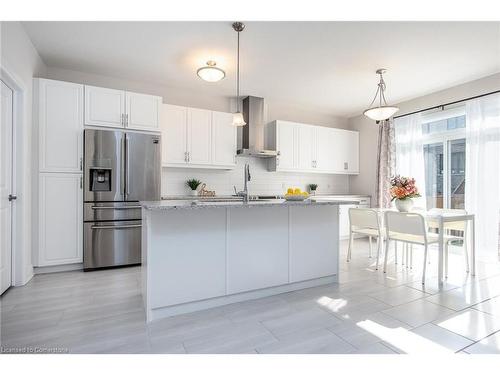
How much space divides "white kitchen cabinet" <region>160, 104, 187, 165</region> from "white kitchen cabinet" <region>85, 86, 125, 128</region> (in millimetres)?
684

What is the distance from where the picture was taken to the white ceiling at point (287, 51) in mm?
2779

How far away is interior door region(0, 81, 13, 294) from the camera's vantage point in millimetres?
2545

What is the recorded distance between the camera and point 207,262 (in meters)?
2.26

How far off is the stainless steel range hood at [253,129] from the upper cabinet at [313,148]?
0.29 m

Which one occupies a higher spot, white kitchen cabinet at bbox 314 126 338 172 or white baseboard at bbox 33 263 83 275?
white kitchen cabinet at bbox 314 126 338 172

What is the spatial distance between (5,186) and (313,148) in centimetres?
467

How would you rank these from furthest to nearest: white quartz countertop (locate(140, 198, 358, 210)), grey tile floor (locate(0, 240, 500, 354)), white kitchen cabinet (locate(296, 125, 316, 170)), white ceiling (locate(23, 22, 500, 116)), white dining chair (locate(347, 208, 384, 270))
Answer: white kitchen cabinet (locate(296, 125, 316, 170)) → white dining chair (locate(347, 208, 384, 270)) → white ceiling (locate(23, 22, 500, 116)) → white quartz countertop (locate(140, 198, 358, 210)) → grey tile floor (locate(0, 240, 500, 354))

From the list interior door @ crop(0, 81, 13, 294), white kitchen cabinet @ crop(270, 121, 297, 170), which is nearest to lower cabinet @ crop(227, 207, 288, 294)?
interior door @ crop(0, 81, 13, 294)

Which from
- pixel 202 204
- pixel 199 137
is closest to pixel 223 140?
pixel 199 137

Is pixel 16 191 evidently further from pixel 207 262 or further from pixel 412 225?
pixel 412 225

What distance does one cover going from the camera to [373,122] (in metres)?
5.62

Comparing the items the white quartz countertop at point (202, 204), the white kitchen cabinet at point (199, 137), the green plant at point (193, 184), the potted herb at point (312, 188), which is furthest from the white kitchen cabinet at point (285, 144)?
the white quartz countertop at point (202, 204)

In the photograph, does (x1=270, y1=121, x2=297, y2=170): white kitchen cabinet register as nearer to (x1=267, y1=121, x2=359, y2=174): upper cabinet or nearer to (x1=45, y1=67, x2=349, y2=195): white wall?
(x1=267, y1=121, x2=359, y2=174): upper cabinet

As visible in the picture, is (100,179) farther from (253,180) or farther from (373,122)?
(373,122)
